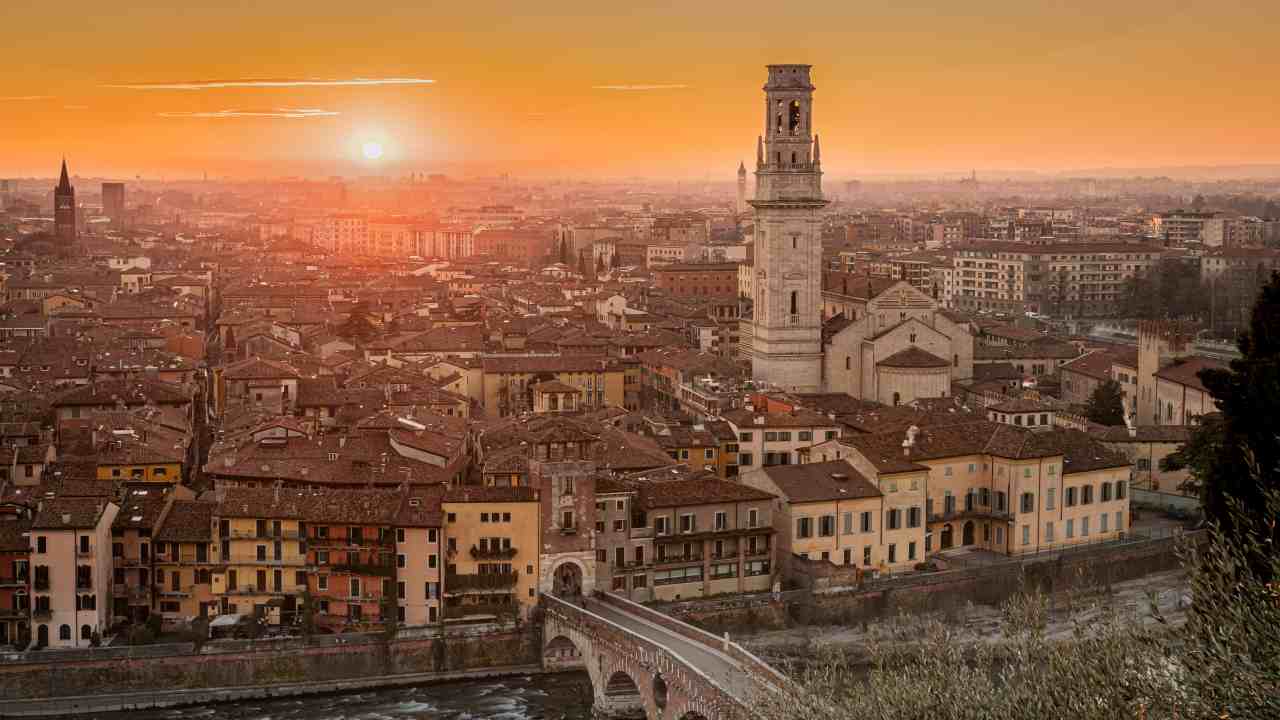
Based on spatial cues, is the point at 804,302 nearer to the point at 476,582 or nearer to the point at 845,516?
the point at 845,516

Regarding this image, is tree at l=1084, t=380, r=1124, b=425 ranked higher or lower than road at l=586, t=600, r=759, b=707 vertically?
higher

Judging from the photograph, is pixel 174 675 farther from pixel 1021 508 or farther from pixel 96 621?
pixel 1021 508

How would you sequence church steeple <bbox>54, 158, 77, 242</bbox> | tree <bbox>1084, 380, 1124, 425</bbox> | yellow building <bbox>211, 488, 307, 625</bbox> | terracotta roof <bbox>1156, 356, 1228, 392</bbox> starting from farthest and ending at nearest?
church steeple <bbox>54, 158, 77, 242</bbox> → tree <bbox>1084, 380, 1124, 425</bbox> → terracotta roof <bbox>1156, 356, 1228, 392</bbox> → yellow building <bbox>211, 488, 307, 625</bbox>

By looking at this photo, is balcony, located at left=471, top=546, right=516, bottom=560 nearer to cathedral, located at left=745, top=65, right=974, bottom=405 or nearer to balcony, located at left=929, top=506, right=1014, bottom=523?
balcony, located at left=929, top=506, right=1014, bottom=523

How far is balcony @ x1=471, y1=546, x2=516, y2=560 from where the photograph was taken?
23.2m

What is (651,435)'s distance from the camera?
2994 centimetres

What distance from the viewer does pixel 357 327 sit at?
5053 cm

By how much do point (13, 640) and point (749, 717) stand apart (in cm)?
1126

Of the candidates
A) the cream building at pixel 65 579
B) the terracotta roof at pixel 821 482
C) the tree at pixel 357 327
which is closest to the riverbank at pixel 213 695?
the cream building at pixel 65 579

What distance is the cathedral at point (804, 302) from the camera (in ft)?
118

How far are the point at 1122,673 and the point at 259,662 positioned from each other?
527 inches

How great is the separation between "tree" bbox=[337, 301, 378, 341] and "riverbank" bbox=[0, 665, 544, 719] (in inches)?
1084

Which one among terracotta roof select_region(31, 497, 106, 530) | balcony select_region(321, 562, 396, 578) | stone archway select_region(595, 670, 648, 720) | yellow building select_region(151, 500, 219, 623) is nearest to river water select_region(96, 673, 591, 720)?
stone archway select_region(595, 670, 648, 720)

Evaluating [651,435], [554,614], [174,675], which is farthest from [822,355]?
[174,675]
